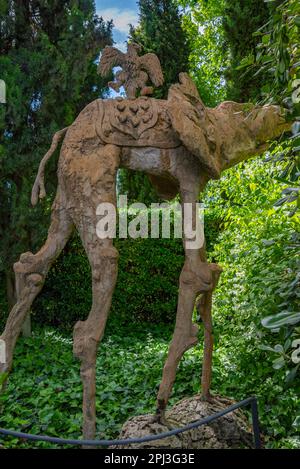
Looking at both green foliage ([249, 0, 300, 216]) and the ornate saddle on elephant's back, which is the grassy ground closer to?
green foliage ([249, 0, 300, 216])

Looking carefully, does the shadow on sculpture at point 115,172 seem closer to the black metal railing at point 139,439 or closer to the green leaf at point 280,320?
the black metal railing at point 139,439

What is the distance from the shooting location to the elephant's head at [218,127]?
117 inches

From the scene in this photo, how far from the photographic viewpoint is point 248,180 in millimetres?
5238

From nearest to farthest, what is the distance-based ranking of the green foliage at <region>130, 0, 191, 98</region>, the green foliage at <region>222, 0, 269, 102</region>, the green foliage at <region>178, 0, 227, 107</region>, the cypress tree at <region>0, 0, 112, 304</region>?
the cypress tree at <region>0, 0, 112, 304</region> → the green foliage at <region>222, 0, 269, 102</region> → the green foliage at <region>130, 0, 191, 98</region> → the green foliage at <region>178, 0, 227, 107</region>

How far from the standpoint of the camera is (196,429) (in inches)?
122

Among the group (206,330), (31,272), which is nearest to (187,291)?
(206,330)

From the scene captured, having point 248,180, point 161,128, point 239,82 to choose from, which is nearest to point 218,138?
point 161,128

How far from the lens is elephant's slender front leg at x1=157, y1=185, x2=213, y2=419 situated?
9.65ft

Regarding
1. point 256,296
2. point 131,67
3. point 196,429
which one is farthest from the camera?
point 256,296

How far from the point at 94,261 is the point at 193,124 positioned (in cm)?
94

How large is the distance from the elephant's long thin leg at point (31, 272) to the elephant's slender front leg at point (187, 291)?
707 millimetres

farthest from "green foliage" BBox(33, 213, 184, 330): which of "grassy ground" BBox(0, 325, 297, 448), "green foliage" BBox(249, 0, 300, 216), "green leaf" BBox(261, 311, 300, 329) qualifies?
"green leaf" BBox(261, 311, 300, 329)

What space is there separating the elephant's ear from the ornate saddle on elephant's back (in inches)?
4.1

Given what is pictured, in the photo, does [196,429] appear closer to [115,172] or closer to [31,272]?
[31,272]
